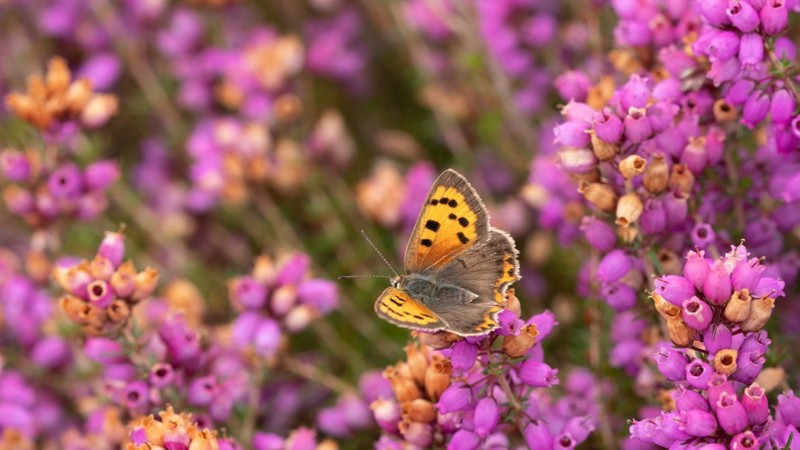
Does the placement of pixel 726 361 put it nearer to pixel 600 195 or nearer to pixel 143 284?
pixel 600 195

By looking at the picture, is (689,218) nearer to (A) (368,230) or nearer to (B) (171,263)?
(A) (368,230)

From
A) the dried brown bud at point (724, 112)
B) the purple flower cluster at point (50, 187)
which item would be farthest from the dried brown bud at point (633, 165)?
the purple flower cluster at point (50, 187)

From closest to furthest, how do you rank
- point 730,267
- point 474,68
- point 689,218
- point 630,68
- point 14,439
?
point 730,267 → point 689,218 → point 630,68 → point 14,439 → point 474,68

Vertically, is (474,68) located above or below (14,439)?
above

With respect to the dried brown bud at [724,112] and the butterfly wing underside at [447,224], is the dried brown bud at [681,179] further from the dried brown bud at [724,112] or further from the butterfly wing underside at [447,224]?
the butterfly wing underside at [447,224]

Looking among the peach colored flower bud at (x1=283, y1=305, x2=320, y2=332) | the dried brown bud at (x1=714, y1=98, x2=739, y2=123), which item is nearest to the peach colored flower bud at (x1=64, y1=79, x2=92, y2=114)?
the peach colored flower bud at (x1=283, y1=305, x2=320, y2=332)

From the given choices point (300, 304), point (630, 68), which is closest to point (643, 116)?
point (630, 68)

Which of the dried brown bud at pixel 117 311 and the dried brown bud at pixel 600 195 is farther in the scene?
the dried brown bud at pixel 117 311
